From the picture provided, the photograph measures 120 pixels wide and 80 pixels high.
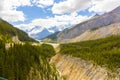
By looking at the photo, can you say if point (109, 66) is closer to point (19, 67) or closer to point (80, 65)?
point (80, 65)

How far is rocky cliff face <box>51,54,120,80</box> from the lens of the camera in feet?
432

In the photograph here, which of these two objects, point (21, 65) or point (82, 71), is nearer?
point (21, 65)

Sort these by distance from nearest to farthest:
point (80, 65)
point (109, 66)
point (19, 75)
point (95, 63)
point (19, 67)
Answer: point (19, 75) < point (19, 67) < point (109, 66) < point (95, 63) < point (80, 65)

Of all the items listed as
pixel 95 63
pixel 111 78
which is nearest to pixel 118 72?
pixel 111 78

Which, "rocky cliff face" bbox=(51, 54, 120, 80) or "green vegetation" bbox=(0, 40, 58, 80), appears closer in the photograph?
"green vegetation" bbox=(0, 40, 58, 80)

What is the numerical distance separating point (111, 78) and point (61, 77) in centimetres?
3671

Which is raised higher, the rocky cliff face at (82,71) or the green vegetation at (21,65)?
the green vegetation at (21,65)

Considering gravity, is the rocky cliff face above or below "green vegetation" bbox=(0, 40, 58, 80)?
below

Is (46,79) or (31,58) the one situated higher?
(31,58)

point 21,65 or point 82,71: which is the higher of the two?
point 21,65

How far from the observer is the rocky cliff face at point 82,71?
13162 cm

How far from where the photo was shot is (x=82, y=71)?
151 metres

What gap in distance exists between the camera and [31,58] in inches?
5925

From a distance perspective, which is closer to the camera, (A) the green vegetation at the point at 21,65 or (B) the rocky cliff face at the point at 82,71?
(A) the green vegetation at the point at 21,65
